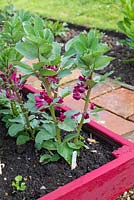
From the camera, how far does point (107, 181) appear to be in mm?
2281

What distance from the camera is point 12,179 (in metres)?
2.32

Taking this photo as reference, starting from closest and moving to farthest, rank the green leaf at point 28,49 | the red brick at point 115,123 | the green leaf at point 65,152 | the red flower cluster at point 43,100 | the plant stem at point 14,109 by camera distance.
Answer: the green leaf at point 28,49 < the red flower cluster at point 43,100 < the green leaf at point 65,152 < the plant stem at point 14,109 < the red brick at point 115,123

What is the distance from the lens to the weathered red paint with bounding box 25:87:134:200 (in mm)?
2125

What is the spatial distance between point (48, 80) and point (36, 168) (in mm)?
441

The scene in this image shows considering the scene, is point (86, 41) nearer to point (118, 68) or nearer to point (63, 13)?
point (118, 68)

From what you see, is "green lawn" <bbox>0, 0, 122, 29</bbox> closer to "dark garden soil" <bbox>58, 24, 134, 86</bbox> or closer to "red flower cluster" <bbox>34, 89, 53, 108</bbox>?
"dark garden soil" <bbox>58, 24, 134, 86</bbox>

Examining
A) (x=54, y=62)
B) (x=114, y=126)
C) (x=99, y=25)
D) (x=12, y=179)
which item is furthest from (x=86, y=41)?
(x=99, y=25)

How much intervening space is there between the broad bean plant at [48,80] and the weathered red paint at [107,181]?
0.58ft

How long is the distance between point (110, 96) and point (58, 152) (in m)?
1.32

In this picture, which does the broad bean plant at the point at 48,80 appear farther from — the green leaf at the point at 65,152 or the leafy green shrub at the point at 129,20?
the leafy green shrub at the point at 129,20

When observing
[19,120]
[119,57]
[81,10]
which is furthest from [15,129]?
[81,10]

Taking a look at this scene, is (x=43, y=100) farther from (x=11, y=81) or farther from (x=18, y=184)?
(x=18, y=184)

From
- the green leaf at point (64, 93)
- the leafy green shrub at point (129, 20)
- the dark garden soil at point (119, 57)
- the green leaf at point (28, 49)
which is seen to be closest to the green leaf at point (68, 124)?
the green leaf at point (64, 93)

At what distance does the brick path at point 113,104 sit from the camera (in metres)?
3.18
